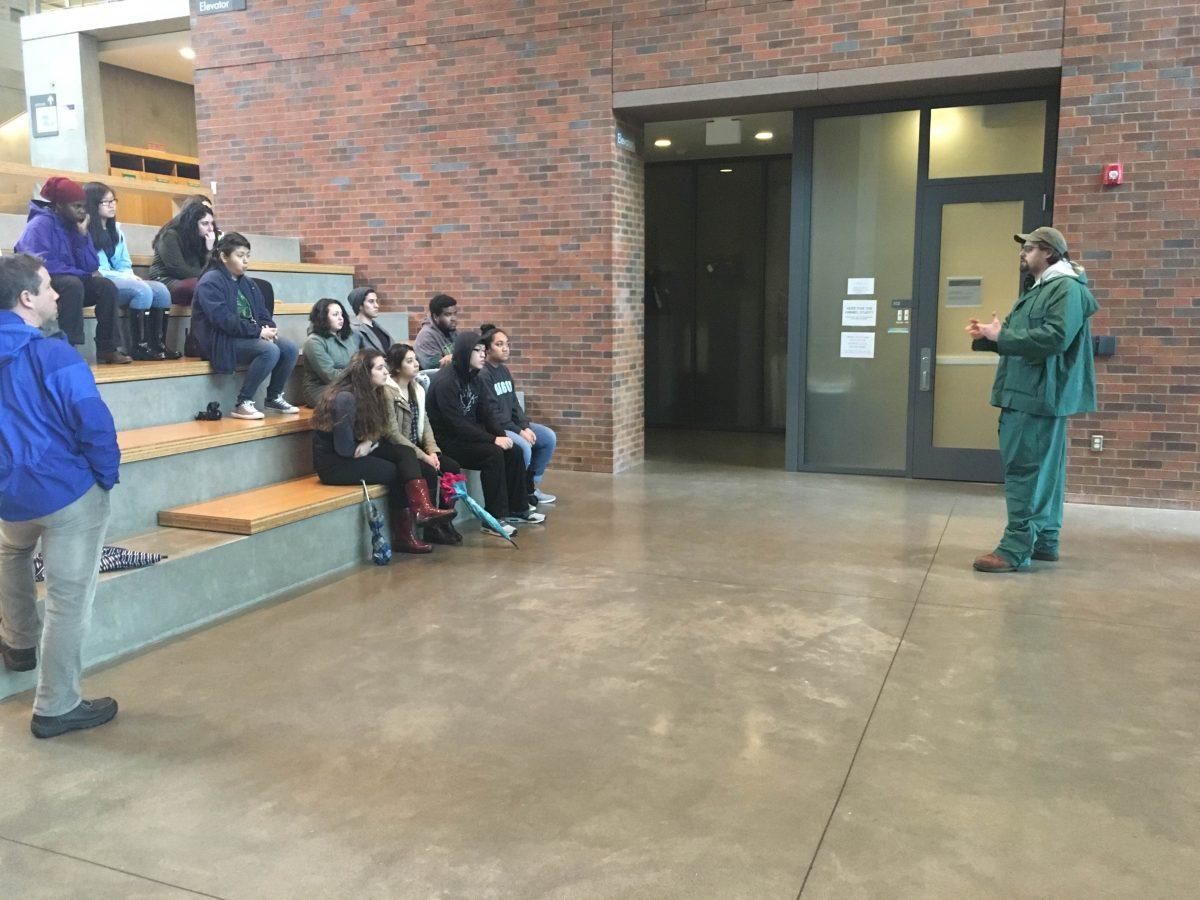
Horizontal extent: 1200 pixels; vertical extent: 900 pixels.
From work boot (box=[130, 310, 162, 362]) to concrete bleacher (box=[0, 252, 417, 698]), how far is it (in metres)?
0.23

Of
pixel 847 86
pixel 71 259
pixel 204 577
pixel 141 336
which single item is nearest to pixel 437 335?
pixel 141 336

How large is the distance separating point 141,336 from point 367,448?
2.04 meters

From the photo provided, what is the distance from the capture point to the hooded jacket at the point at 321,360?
6.87 meters

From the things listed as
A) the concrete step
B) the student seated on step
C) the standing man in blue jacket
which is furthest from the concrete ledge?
the standing man in blue jacket

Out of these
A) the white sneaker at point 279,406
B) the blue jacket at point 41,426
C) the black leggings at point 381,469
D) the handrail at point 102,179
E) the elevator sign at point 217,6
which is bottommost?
the black leggings at point 381,469

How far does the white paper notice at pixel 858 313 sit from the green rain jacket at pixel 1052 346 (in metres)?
2.95

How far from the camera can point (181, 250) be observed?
276 inches

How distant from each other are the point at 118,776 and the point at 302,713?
0.66m

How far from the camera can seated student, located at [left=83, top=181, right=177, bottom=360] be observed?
6.40m

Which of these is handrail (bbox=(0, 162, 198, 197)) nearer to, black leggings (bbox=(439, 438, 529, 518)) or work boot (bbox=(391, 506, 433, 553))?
black leggings (bbox=(439, 438, 529, 518))

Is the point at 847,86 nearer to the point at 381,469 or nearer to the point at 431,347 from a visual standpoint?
the point at 431,347

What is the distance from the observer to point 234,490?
5.74 m

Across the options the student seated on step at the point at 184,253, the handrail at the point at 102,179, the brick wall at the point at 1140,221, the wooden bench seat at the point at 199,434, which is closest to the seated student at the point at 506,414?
the wooden bench seat at the point at 199,434

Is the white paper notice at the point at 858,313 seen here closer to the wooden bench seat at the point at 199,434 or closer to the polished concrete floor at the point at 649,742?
the polished concrete floor at the point at 649,742
